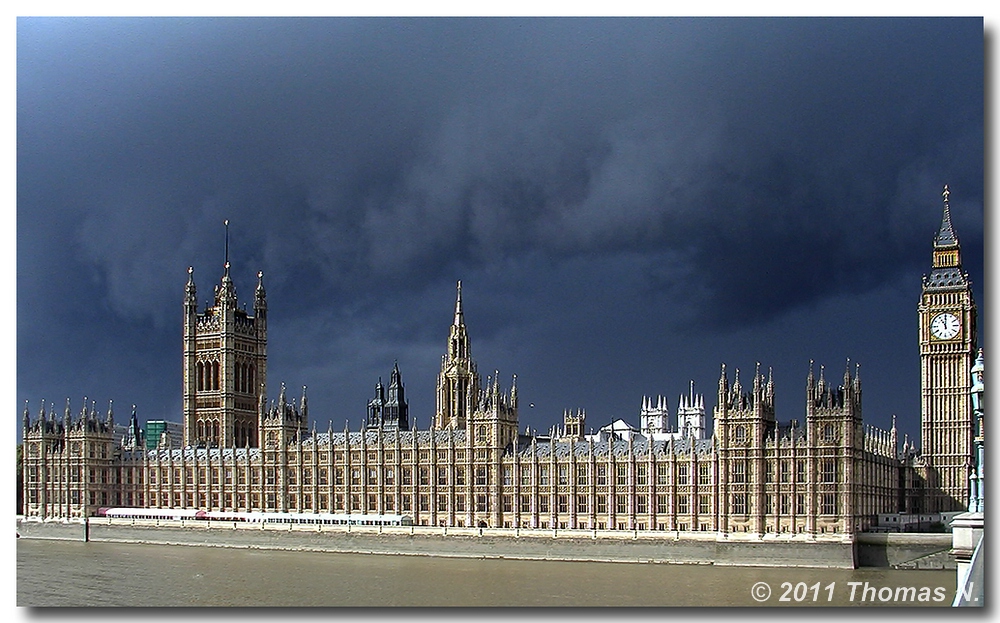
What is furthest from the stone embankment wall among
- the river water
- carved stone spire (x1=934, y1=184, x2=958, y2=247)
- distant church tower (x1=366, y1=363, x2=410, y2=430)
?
distant church tower (x1=366, y1=363, x2=410, y2=430)

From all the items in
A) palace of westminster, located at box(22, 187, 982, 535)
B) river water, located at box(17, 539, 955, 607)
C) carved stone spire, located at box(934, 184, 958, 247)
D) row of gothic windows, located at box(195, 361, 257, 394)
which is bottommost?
river water, located at box(17, 539, 955, 607)

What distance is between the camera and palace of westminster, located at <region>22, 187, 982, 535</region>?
144 ft

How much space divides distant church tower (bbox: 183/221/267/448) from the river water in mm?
19126

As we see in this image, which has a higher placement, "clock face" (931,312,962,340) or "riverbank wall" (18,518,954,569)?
"clock face" (931,312,962,340)

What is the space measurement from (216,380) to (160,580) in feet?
102

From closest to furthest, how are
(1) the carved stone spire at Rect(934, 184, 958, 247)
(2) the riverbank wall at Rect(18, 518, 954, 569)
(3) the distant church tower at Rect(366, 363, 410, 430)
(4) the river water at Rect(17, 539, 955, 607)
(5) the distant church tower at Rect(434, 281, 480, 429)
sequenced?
1. (4) the river water at Rect(17, 539, 955, 607)
2. (1) the carved stone spire at Rect(934, 184, 958, 247)
3. (2) the riverbank wall at Rect(18, 518, 954, 569)
4. (5) the distant church tower at Rect(434, 281, 480, 429)
5. (3) the distant church tower at Rect(366, 363, 410, 430)

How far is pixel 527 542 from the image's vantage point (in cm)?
4478

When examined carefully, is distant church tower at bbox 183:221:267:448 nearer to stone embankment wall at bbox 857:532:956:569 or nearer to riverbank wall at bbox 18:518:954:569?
riverbank wall at bbox 18:518:954:569

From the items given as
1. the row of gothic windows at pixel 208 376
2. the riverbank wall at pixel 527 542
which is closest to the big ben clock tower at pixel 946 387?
the riverbank wall at pixel 527 542

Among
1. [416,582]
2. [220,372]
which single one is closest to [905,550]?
[416,582]

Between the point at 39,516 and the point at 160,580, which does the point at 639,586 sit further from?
the point at 39,516

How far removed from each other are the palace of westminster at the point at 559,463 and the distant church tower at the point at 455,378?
0.06 metres

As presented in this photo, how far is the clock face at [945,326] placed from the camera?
52.1 m

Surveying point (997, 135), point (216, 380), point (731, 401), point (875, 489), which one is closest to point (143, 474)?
point (216, 380)
